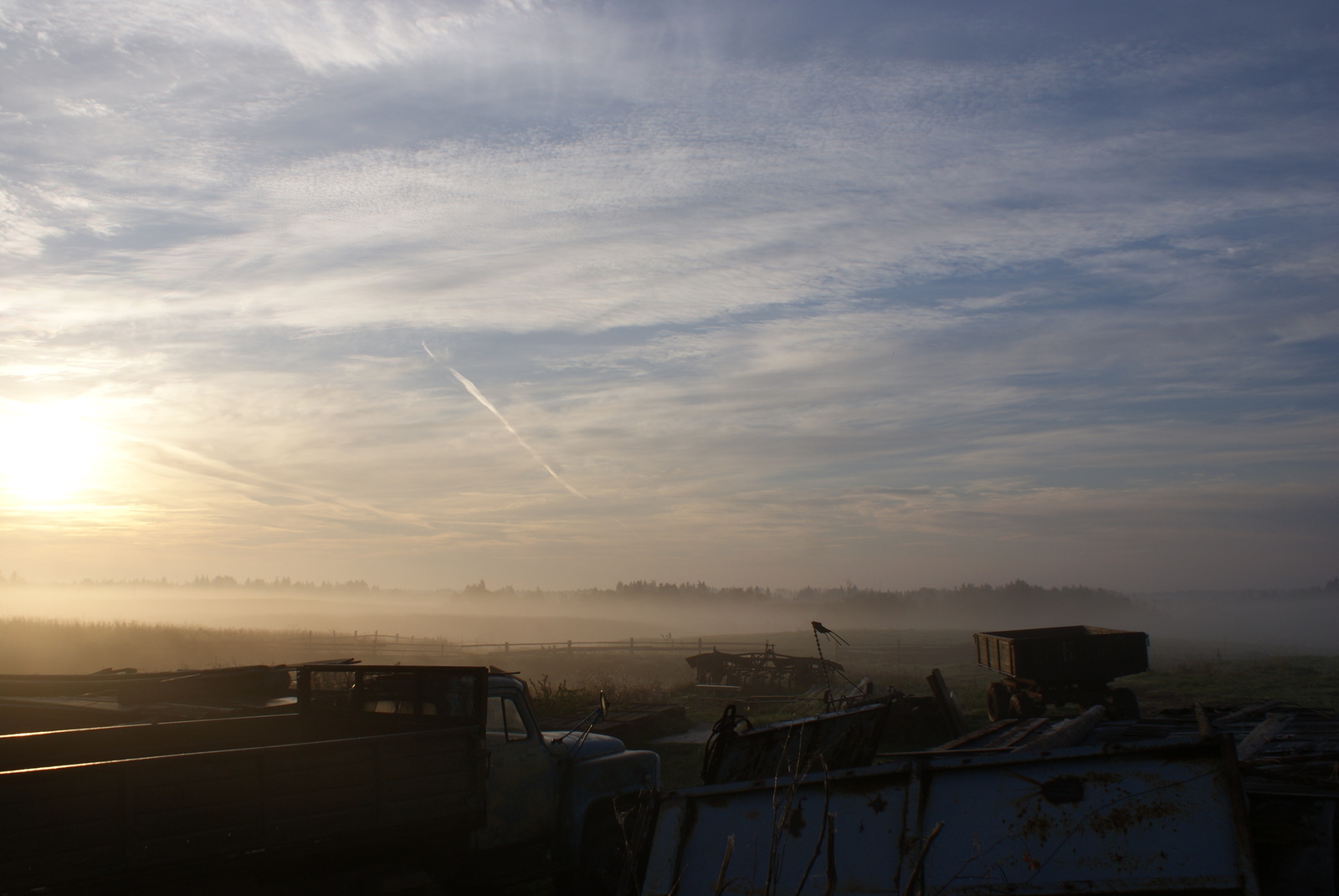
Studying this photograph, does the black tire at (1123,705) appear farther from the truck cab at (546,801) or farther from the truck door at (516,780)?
the truck door at (516,780)

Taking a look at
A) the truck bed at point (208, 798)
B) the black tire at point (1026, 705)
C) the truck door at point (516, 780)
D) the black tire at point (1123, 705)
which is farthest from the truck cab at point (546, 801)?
the black tire at point (1123, 705)

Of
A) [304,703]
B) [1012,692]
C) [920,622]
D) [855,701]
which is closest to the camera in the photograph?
[304,703]

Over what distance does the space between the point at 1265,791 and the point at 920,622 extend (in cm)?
13676

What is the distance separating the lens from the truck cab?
6730mm

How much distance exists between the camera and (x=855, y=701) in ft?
37.0

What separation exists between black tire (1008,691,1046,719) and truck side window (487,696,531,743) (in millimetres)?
14906

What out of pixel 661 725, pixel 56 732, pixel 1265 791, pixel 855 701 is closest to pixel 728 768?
pixel 855 701

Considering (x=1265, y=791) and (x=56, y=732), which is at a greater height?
(x=56, y=732)

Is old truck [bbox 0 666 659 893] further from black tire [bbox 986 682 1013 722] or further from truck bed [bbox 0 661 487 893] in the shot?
black tire [bbox 986 682 1013 722]

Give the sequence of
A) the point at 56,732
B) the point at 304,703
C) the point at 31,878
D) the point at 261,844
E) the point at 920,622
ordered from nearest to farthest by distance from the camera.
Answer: the point at 31,878, the point at 261,844, the point at 56,732, the point at 304,703, the point at 920,622

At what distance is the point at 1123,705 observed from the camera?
17812 millimetres

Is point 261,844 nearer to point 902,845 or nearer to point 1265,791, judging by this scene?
point 902,845

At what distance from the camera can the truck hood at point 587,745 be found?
773 cm

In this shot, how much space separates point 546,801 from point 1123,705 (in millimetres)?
15538
